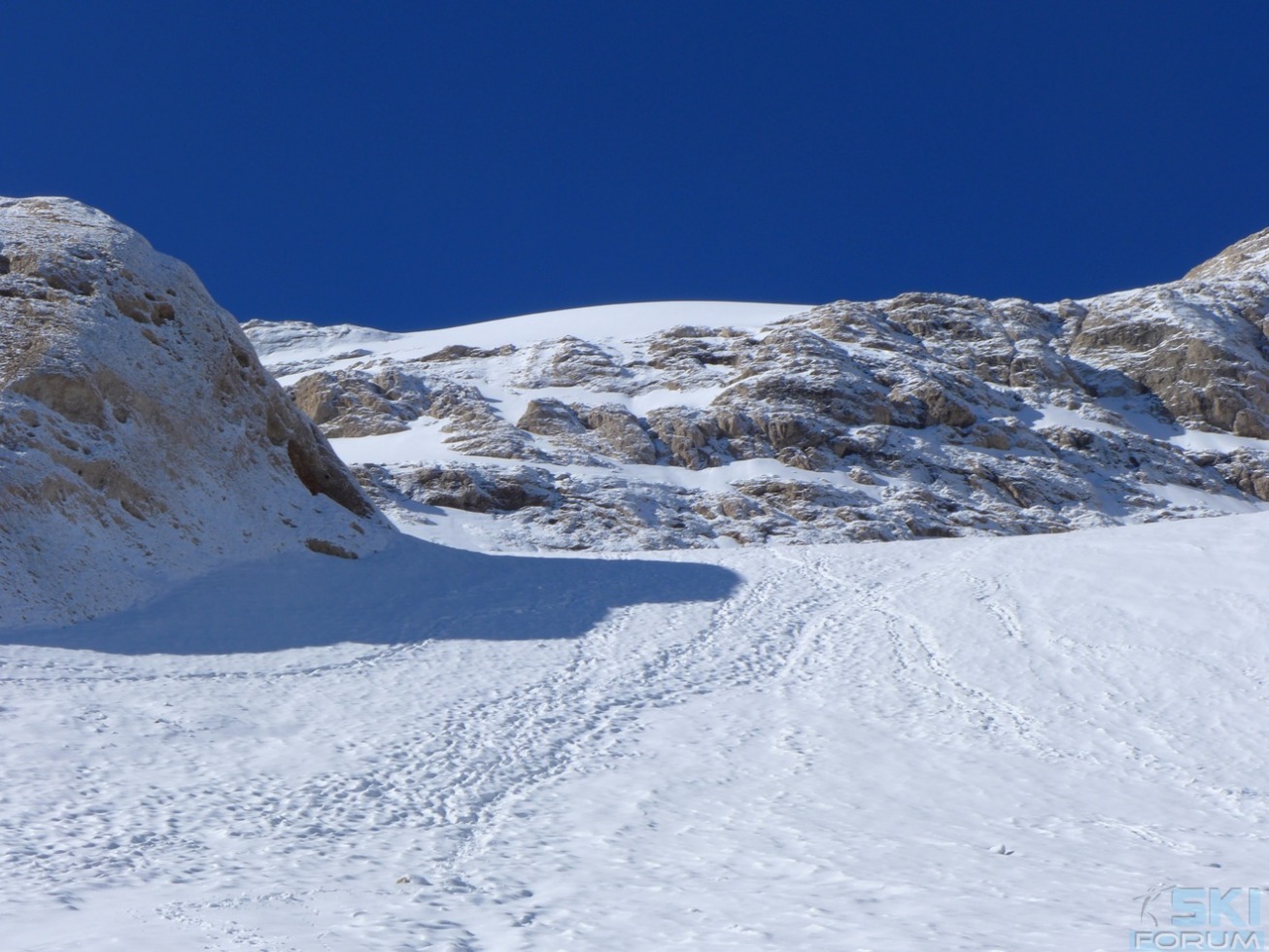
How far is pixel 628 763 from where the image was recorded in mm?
10516

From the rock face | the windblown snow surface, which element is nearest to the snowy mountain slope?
the rock face

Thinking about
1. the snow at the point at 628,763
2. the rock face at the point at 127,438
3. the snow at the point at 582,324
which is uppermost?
the snow at the point at 582,324

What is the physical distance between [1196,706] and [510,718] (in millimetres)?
8304

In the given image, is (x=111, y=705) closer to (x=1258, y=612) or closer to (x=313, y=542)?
(x=313, y=542)

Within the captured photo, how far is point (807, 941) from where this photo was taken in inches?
232

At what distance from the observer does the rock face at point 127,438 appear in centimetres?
1546

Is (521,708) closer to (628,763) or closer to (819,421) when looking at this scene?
(628,763)

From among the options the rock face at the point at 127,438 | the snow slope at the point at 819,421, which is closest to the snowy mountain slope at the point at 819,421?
the snow slope at the point at 819,421

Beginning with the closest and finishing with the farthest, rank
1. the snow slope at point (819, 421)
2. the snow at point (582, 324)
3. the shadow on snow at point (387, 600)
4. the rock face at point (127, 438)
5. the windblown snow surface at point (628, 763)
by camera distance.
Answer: the windblown snow surface at point (628, 763), the shadow on snow at point (387, 600), the rock face at point (127, 438), the snow slope at point (819, 421), the snow at point (582, 324)

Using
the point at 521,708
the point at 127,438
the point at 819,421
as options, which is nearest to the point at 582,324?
the point at 819,421

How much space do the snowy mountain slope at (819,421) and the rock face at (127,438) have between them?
16173mm

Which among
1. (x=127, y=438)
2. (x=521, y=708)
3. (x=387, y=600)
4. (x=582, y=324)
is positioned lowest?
(x=521, y=708)

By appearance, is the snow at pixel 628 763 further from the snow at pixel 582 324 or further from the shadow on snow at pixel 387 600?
the snow at pixel 582 324

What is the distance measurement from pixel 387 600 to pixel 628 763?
8.73m
